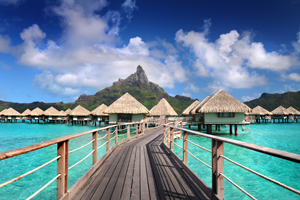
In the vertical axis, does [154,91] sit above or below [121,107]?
above

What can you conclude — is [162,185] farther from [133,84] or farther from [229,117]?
[133,84]

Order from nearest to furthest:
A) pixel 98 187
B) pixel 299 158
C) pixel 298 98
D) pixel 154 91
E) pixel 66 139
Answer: pixel 299 158 → pixel 66 139 → pixel 98 187 → pixel 298 98 → pixel 154 91

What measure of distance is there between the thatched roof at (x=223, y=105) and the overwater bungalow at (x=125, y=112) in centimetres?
818

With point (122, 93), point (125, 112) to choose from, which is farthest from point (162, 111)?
point (122, 93)

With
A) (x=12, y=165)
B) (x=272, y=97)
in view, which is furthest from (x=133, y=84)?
(x=12, y=165)

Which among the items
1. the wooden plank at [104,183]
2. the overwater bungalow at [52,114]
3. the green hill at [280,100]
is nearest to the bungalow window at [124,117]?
the wooden plank at [104,183]

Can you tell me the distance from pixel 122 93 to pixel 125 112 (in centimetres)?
9926

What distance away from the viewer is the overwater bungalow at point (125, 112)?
23703 millimetres

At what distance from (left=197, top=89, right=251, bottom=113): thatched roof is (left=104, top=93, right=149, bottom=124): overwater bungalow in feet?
26.8

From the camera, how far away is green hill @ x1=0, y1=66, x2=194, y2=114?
10212cm

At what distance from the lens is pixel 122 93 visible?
398 ft

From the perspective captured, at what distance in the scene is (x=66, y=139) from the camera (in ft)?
8.14

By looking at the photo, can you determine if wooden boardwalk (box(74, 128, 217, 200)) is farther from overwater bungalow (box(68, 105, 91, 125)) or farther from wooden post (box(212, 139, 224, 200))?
overwater bungalow (box(68, 105, 91, 125))

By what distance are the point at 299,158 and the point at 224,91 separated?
23548mm
